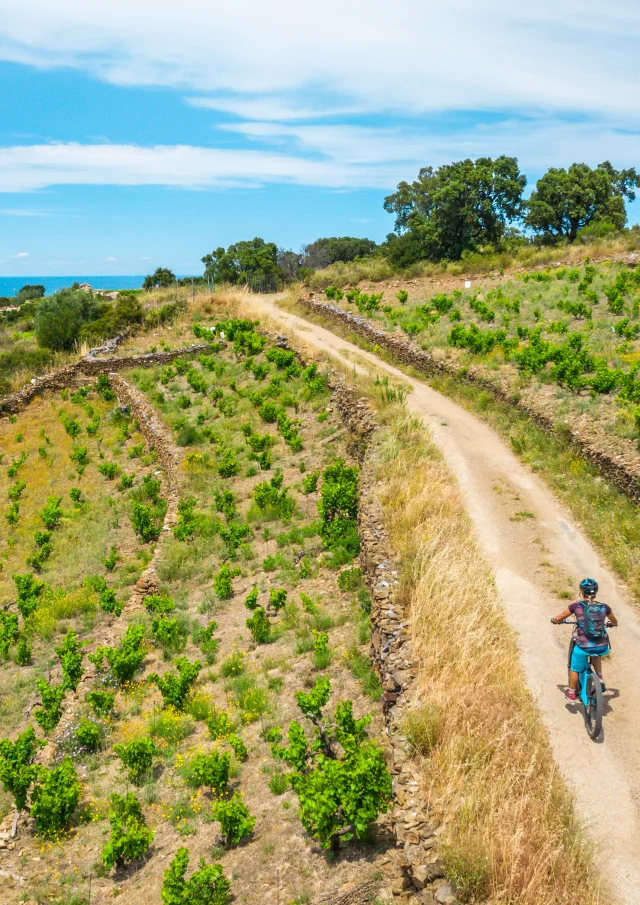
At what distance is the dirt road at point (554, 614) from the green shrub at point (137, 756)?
4796mm

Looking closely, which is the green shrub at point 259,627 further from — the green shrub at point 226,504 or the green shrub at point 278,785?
the green shrub at point 226,504

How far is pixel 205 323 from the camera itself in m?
39.1

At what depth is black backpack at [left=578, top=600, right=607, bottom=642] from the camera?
787 cm

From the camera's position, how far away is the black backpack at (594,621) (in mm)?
7867

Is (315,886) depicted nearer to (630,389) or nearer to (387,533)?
(387,533)

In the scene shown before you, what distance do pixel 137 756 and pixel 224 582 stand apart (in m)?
4.61

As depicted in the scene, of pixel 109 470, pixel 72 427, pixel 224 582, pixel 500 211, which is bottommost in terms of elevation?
pixel 224 582

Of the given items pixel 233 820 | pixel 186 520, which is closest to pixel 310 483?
pixel 186 520

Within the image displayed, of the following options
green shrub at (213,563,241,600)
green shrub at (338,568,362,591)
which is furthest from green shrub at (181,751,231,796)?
green shrub at (213,563,241,600)

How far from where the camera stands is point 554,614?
33.1 feet

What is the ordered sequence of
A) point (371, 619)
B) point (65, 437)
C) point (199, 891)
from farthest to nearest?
point (65, 437) → point (371, 619) → point (199, 891)

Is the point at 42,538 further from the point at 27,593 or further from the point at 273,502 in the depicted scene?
the point at 273,502

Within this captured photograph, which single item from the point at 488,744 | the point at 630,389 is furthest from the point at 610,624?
the point at 630,389

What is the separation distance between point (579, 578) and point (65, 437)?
21.0 meters
